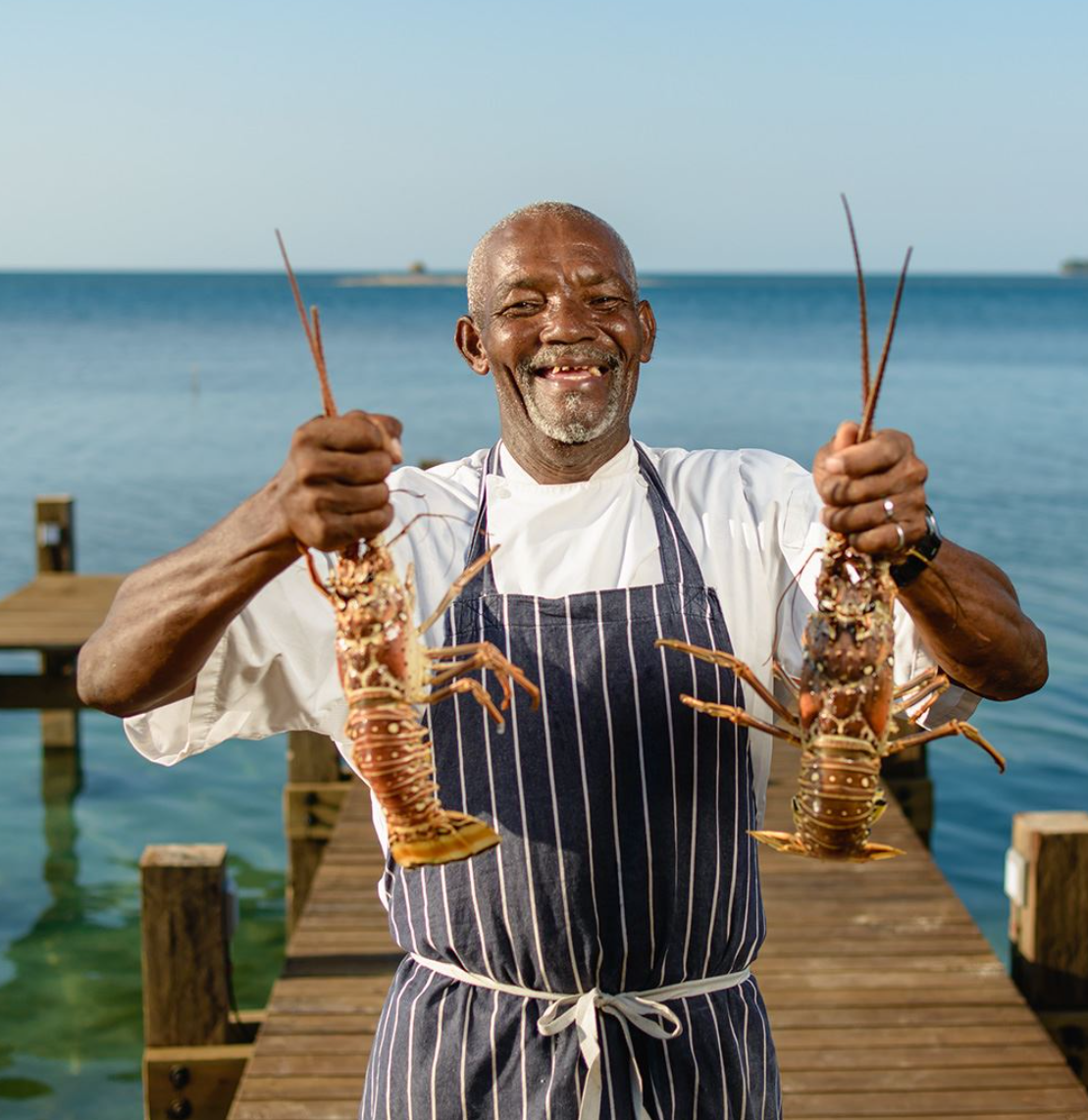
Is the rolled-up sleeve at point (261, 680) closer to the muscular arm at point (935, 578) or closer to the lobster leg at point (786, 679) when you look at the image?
the lobster leg at point (786, 679)

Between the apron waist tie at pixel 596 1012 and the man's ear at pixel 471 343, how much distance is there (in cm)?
145

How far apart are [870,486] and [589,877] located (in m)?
1.05

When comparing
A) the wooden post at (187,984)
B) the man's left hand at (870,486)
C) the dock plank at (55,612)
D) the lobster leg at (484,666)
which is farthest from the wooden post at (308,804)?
the man's left hand at (870,486)

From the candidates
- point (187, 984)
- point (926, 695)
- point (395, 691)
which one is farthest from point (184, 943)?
point (926, 695)

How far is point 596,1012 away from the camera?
9.41ft

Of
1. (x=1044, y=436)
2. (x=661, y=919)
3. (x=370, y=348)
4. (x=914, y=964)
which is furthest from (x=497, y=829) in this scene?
(x=370, y=348)

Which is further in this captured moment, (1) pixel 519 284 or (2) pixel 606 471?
(2) pixel 606 471

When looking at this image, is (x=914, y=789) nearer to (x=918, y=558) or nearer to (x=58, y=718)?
(x=918, y=558)

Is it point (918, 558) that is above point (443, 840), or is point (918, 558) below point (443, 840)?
above

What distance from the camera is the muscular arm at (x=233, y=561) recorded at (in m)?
2.32

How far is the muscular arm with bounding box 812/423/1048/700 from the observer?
2.36 metres

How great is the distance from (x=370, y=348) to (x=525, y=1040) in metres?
74.3

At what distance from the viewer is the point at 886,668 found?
8.57ft

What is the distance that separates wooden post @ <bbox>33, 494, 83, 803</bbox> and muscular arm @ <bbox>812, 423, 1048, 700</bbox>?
11.3 metres
